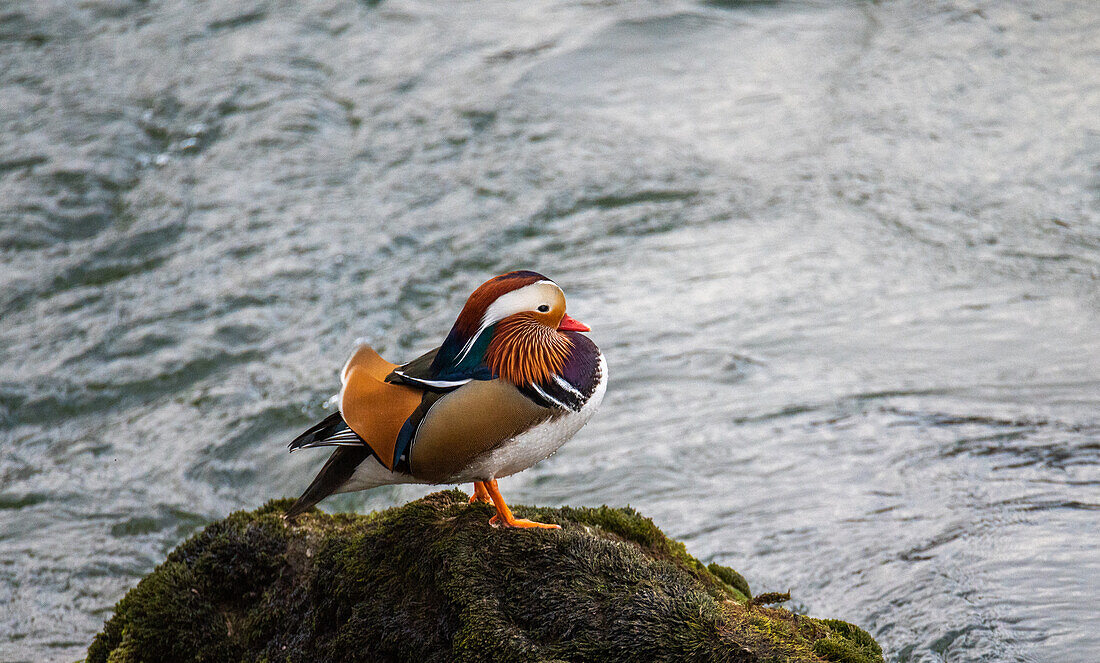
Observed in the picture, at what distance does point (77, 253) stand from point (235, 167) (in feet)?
5.91

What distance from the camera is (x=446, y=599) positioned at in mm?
3180

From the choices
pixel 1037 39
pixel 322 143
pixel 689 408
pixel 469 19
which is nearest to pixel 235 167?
pixel 322 143

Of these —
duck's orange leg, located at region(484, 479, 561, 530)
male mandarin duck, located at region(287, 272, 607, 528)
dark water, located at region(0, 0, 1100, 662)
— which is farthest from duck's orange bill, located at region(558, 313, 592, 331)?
dark water, located at region(0, 0, 1100, 662)

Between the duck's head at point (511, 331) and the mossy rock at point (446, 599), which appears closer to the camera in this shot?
the mossy rock at point (446, 599)

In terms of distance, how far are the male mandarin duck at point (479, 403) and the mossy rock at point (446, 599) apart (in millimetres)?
205

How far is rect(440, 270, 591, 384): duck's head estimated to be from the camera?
10.4ft

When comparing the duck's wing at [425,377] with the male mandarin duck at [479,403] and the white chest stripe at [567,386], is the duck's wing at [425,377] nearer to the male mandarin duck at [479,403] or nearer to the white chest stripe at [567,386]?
the male mandarin duck at [479,403]

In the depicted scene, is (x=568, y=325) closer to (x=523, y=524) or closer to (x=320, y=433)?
(x=523, y=524)

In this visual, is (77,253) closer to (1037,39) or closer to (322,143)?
(322,143)

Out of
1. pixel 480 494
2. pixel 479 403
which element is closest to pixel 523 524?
pixel 480 494

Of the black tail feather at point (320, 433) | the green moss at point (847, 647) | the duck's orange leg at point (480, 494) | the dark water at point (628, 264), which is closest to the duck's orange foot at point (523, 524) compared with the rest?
the duck's orange leg at point (480, 494)

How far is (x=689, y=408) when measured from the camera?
276 inches

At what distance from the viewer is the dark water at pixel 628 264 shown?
559cm

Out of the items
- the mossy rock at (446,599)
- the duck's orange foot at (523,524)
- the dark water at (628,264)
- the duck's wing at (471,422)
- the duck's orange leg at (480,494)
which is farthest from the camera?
the dark water at (628,264)
